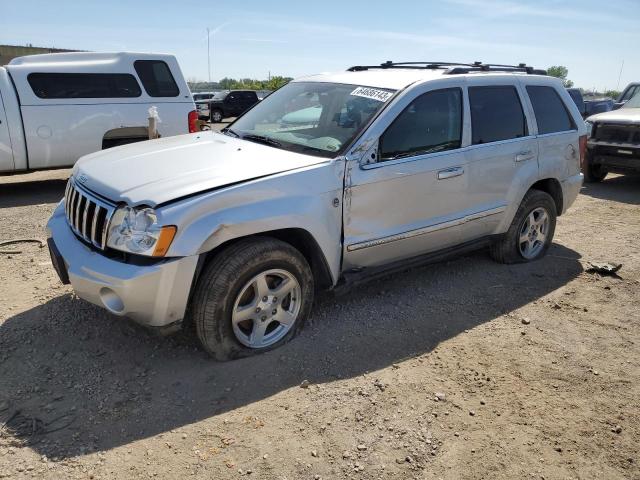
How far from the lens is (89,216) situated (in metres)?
3.23

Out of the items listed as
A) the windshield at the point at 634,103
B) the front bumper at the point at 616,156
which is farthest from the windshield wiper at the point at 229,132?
the windshield at the point at 634,103

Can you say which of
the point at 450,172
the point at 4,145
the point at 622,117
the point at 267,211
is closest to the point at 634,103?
the point at 622,117

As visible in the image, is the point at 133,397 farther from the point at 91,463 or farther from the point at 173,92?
the point at 173,92

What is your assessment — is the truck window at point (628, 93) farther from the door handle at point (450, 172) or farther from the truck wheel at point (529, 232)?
the door handle at point (450, 172)

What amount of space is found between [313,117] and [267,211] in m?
1.25

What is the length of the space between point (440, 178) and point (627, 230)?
400 cm

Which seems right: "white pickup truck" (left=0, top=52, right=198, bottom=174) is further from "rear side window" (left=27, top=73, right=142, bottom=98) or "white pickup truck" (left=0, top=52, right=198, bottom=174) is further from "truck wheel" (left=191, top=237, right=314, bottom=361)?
"truck wheel" (left=191, top=237, right=314, bottom=361)

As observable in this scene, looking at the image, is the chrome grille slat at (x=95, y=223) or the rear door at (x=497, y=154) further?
the rear door at (x=497, y=154)

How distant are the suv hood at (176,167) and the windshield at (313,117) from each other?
0.18 m

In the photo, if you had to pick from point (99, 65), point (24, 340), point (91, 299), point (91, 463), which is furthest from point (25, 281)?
point (99, 65)

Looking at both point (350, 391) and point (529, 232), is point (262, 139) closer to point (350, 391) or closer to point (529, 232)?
point (350, 391)

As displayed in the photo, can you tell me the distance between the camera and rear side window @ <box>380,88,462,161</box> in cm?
384

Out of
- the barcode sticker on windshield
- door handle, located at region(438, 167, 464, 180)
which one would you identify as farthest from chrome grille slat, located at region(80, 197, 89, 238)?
door handle, located at region(438, 167, 464, 180)

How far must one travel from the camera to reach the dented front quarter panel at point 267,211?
2.94m
